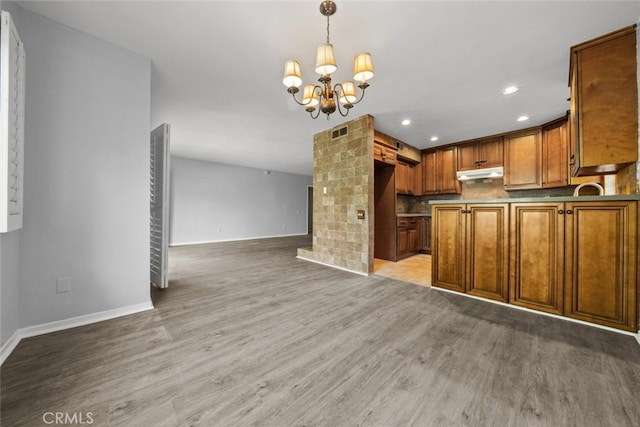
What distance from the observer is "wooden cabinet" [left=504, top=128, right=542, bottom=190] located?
4.00 meters

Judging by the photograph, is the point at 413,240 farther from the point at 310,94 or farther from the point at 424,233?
the point at 310,94

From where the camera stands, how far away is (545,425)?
1050mm

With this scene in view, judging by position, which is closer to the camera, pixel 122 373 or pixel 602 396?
pixel 602 396

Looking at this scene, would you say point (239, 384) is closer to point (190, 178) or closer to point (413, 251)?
point (413, 251)

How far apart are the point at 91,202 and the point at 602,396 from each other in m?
3.77

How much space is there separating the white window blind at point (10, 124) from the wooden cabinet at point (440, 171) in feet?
19.5

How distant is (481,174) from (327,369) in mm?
4754

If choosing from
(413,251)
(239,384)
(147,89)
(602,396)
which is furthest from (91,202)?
(413,251)

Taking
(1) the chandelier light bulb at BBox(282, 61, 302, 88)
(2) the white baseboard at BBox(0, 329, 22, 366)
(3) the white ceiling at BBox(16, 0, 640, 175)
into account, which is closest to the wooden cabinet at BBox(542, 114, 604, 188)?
(3) the white ceiling at BBox(16, 0, 640, 175)

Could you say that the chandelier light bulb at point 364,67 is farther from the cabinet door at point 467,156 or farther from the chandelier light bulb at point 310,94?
the cabinet door at point 467,156

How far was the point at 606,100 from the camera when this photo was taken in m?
1.93

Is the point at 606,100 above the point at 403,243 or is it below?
above

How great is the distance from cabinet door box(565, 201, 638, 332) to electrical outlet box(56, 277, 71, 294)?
14.4ft

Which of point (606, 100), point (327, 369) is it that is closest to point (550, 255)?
point (606, 100)
